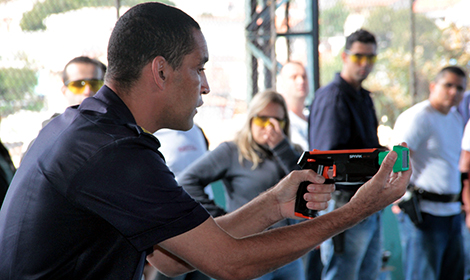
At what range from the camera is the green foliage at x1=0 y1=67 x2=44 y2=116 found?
15.6ft

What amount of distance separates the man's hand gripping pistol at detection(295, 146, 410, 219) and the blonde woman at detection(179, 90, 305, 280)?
139 centimetres

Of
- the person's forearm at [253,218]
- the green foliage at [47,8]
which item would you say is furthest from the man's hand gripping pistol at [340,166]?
the green foliage at [47,8]

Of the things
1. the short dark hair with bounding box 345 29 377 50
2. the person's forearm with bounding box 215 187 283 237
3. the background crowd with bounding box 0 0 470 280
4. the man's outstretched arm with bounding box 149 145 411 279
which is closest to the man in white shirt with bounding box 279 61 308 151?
the background crowd with bounding box 0 0 470 280

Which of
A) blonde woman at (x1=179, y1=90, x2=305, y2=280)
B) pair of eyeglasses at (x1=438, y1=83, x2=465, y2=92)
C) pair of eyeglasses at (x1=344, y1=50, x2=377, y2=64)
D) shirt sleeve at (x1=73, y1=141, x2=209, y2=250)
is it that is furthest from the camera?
pair of eyeglasses at (x1=438, y1=83, x2=465, y2=92)

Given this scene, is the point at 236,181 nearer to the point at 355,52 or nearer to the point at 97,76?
the point at 97,76

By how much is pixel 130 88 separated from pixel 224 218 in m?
0.69

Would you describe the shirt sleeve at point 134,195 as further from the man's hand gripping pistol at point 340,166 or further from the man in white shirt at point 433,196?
Result: the man in white shirt at point 433,196

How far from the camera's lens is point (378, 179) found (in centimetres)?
153

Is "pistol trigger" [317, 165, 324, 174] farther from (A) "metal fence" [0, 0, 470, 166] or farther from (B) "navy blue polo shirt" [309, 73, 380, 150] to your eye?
(A) "metal fence" [0, 0, 470, 166]

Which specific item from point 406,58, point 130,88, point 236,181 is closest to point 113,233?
point 130,88

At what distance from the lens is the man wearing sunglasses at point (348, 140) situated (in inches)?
138

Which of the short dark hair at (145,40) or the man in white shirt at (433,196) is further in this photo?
the man in white shirt at (433,196)

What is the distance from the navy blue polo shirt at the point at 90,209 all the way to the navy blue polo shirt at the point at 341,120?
2.38 m

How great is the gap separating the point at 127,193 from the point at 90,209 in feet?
0.33
